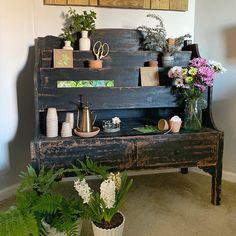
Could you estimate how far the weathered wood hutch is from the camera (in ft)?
6.02

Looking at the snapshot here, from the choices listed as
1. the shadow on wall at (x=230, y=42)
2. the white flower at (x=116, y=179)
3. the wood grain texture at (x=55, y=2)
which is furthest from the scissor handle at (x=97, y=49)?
the shadow on wall at (x=230, y=42)

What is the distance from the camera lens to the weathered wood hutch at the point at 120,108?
1.83 m

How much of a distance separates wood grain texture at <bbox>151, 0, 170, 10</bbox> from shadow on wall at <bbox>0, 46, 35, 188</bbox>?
103 cm

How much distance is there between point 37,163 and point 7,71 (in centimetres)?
80

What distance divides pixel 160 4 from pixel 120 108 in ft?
3.17

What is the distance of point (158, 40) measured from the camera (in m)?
2.16

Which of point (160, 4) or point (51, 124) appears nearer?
point (51, 124)

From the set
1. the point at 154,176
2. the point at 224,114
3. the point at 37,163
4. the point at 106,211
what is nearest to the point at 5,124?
the point at 37,163

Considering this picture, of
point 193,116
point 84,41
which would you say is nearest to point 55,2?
point 84,41

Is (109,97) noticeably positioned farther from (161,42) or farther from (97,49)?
(161,42)

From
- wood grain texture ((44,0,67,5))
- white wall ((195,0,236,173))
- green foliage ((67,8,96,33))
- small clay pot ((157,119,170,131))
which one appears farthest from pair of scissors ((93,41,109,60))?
white wall ((195,0,236,173))

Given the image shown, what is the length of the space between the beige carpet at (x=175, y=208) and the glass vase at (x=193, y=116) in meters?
0.57

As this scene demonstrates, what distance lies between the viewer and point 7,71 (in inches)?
84.0

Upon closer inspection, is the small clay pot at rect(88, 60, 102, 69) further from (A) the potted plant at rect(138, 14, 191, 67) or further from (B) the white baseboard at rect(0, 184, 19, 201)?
(B) the white baseboard at rect(0, 184, 19, 201)
